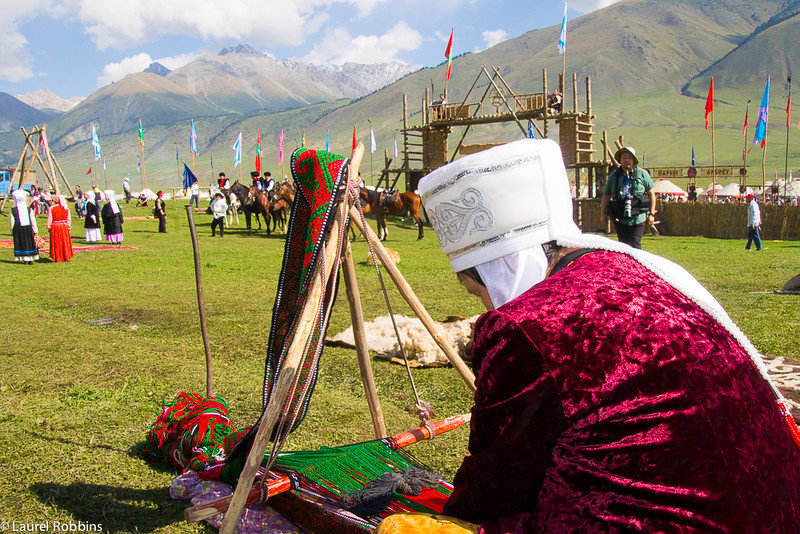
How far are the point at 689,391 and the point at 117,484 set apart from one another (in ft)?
10.4

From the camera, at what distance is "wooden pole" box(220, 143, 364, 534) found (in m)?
2.42

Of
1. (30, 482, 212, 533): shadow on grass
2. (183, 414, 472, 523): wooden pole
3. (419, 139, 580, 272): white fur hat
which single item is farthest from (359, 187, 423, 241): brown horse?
(419, 139, 580, 272): white fur hat

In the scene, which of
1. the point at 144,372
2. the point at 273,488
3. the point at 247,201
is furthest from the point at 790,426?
the point at 247,201

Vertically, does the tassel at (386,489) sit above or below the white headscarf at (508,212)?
below

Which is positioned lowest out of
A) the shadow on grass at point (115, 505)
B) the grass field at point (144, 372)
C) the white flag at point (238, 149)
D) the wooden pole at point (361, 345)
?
the shadow on grass at point (115, 505)

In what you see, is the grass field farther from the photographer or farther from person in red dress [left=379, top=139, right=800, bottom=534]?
person in red dress [left=379, top=139, right=800, bottom=534]

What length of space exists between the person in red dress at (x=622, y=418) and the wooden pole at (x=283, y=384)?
1.04 metres

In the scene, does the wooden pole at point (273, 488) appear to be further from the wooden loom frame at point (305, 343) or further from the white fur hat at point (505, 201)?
the white fur hat at point (505, 201)

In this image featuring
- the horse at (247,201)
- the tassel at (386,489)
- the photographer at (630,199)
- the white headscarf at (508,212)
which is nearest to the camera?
the white headscarf at (508,212)

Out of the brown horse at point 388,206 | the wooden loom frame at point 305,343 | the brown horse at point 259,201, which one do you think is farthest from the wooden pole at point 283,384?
the brown horse at point 259,201

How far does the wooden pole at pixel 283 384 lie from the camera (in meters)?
2.42

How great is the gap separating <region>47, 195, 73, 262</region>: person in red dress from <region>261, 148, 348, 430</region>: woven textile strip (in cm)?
1357

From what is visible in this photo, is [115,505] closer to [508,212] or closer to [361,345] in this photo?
[361,345]

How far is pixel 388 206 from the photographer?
23.6 metres
